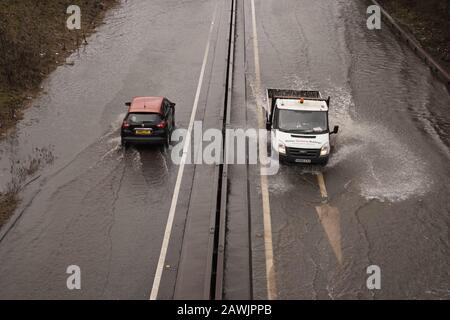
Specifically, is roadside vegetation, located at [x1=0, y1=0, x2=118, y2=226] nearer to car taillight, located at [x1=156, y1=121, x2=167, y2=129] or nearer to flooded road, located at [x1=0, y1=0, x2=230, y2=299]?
flooded road, located at [x1=0, y1=0, x2=230, y2=299]

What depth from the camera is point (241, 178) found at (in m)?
17.9

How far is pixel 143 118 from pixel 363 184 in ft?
28.0

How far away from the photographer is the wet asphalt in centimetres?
1347

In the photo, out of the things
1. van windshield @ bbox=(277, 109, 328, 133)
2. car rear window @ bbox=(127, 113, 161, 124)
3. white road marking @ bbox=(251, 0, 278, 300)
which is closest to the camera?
white road marking @ bbox=(251, 0, 278, 300)

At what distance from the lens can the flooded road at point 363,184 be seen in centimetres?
1359

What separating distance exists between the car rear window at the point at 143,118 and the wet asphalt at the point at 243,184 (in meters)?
1.24

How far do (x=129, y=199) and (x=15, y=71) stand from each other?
12476 mm

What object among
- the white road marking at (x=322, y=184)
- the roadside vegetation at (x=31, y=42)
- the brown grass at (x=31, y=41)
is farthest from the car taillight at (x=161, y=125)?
the brown grass at (x=31, y=41)

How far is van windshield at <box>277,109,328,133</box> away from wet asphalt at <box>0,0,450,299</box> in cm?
147

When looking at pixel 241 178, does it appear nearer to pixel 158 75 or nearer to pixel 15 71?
pixel 158 75

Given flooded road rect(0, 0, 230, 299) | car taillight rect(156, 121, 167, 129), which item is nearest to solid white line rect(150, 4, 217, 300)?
flooded road rect(0, 0, 230, 299)

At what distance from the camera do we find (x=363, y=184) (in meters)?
17.7

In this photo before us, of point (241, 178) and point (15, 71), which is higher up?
point (15, 71)
